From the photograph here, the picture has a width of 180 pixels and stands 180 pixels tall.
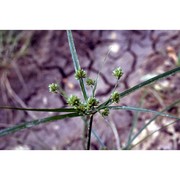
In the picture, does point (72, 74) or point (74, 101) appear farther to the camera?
point (72, 74)

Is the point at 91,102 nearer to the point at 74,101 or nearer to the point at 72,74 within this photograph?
the point at 74,101

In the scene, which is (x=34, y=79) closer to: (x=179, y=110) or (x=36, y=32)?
(x=36, y=32)

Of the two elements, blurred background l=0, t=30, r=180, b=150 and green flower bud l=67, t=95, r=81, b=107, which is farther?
blurred background l=0, t=30, r=180, b=150

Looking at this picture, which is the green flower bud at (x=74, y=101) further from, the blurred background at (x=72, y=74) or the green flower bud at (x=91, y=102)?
the blurred background at (x=72, y=74)

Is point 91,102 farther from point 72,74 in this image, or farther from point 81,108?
point 72,74

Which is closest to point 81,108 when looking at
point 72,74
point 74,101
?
point 74,101

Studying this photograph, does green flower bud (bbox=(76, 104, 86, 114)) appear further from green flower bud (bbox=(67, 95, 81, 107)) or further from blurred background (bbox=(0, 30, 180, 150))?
blurred background (bbox=(0, 30, 180, 150))

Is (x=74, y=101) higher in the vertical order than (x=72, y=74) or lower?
lower

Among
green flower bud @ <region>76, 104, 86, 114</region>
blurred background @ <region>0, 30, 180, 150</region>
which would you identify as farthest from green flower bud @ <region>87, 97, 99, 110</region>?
blurred background @ <region>0, 30, 180, 150</region>

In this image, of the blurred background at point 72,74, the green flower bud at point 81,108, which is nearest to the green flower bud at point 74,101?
the green flower bud at point 81,108
